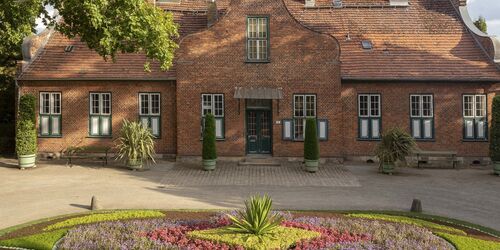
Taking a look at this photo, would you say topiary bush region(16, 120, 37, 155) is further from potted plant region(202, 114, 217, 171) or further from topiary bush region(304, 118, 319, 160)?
topiary bush region(304, 118, 319, 160)

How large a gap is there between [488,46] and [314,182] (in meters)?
13.1

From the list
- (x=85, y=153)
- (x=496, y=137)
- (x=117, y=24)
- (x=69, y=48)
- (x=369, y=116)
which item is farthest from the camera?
(x=69, y=48)

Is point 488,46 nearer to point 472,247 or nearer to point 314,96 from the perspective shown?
point 314,96

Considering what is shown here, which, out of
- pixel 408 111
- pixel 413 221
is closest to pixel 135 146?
pixel 413 221

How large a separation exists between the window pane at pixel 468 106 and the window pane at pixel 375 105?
441 centimetres

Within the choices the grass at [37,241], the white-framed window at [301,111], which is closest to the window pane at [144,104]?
the white-framed window at [301,111]

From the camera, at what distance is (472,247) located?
9.16 metres

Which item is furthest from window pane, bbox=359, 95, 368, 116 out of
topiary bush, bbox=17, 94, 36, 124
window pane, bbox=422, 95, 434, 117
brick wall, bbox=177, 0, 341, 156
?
topiary bush, bbox=17, 94, 36, 124

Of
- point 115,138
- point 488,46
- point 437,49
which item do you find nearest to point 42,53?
point 115,138

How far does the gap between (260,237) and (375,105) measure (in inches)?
629

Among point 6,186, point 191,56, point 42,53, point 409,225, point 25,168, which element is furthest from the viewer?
point 42,53

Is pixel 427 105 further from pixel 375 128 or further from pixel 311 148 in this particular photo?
pixel 311 148

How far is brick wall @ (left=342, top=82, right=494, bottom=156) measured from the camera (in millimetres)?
22469

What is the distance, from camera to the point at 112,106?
2292 cm
